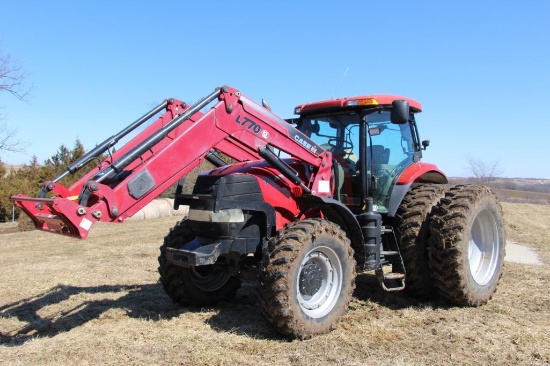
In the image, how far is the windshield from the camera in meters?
5.98

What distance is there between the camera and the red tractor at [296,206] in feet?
14.6

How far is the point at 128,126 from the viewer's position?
5363 mm

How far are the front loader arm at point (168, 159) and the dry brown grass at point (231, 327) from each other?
115 centimetres

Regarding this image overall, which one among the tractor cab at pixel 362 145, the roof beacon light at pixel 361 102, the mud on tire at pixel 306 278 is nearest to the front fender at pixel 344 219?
the mud on tire at pixel 306 278

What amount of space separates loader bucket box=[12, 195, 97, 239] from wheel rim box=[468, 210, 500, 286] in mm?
4778

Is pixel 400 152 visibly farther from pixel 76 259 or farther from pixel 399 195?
pixel 76 259

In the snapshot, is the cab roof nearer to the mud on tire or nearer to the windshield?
the windshield

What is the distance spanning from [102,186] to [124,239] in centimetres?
909

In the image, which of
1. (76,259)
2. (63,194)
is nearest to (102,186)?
(63,194)

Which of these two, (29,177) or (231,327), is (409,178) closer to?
(231,327)

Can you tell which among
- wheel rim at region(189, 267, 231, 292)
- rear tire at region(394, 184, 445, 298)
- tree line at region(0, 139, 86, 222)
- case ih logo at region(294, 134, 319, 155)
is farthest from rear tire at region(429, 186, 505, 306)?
tree line at region(0, 139, 86, 222)

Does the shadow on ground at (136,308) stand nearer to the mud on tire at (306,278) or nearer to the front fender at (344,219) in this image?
the mud on tire at (306,278)

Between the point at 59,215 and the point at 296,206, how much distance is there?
2440mm

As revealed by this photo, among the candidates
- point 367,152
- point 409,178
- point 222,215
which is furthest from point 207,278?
point 409,178
